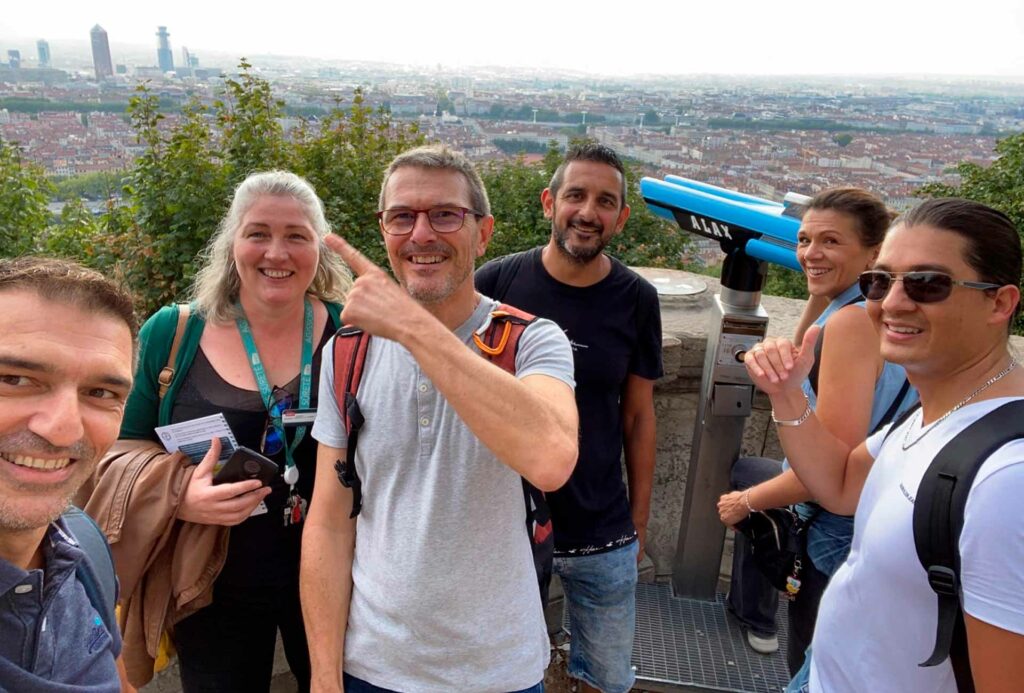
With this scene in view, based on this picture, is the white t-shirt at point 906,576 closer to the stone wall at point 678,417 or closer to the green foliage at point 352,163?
the stone wall at point 678,417

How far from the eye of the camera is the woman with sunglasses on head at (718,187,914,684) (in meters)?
1.88

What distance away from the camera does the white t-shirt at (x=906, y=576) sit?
115cm

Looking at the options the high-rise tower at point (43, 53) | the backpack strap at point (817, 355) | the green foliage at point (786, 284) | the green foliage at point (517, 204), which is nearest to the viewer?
the backpack strap at point (817, 355)

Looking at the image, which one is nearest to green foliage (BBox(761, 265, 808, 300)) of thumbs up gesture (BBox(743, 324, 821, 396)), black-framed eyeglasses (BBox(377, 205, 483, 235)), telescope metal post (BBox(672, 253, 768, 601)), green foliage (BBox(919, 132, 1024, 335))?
green foliage (BBox(919, 132, 1024, 335))

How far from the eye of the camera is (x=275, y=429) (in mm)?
1933

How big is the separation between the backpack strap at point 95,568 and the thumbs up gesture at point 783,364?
158 cm

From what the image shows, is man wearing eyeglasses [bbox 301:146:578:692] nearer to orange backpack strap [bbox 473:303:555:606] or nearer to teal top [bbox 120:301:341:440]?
orange backpack strap [bbox 473:303:555:606]

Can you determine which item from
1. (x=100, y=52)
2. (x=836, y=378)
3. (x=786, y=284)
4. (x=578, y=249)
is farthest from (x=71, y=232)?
(x=100, y=52)

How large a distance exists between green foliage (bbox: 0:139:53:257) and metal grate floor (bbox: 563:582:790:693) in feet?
25.7

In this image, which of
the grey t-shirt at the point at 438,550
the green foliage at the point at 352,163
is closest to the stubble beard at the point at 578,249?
the grey t-shirt at the point at 438,550

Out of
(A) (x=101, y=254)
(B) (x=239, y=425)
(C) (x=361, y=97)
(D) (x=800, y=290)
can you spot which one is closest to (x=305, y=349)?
(B) (x=239, y=425)

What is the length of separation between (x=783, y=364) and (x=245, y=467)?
4.72 feet

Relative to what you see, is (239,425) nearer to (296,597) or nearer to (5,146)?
(296,597)

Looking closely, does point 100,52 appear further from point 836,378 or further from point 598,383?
point 836,378
